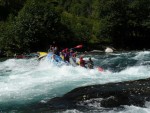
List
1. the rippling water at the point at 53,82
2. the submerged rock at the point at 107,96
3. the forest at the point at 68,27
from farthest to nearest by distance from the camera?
the forest at the point at 68,27 → the rippling water at the point at 53,82 → the submerged rock at the point at 107,96

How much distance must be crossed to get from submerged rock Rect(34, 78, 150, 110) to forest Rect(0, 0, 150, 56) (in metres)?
27.2

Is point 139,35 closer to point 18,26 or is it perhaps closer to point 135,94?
point 18,26

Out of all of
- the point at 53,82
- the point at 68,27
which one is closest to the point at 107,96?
the point at 53,82

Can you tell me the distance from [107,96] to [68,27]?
125 ft

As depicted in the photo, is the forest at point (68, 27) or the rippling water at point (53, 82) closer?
the rippling water at point (53, 82)

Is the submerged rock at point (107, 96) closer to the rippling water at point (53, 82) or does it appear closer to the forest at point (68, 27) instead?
the rippling water at point (53, 82)

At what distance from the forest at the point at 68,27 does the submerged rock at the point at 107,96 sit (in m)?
27.2

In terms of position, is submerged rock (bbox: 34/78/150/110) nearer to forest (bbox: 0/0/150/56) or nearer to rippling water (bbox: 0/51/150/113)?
rippling water (bbox: 0/51/150/113)

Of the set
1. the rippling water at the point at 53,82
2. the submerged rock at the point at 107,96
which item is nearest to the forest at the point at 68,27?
the rippling water at the point at 53,82

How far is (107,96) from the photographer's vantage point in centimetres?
1291

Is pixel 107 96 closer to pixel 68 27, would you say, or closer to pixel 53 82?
pixel 53 82

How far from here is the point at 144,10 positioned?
54.5 meters

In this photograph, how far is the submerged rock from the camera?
488 inches

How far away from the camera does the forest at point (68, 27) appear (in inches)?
1654
